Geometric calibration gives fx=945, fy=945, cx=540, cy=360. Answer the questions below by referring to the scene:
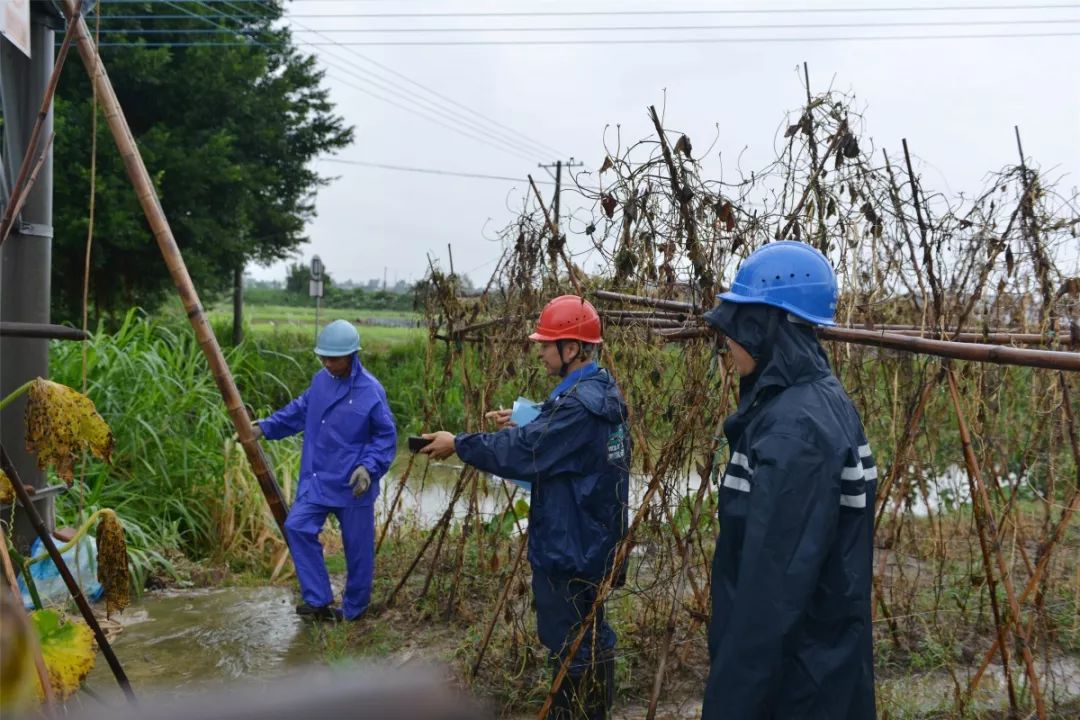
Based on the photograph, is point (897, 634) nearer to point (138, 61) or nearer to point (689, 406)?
point (689, 406)

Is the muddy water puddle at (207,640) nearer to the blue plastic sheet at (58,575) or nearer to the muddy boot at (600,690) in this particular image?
the blue plastic sheet at (58,575)

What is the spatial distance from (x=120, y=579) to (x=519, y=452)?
1672mm

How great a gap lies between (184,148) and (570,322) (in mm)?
12522

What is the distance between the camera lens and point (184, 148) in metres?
14.8

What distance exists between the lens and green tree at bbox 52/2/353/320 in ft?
44.5

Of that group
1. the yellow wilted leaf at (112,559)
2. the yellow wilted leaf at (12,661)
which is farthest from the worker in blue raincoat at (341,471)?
the yellow wilted leaf at (12,661)

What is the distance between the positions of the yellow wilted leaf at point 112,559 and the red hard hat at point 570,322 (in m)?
2.02

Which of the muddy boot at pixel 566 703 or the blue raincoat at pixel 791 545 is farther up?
the blue raincoat at pixel 791 545

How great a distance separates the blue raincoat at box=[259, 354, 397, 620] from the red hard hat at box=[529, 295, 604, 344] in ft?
6.10

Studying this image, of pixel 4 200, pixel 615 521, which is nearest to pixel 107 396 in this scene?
pixel 4 200

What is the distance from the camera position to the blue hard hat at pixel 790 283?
8.14ft

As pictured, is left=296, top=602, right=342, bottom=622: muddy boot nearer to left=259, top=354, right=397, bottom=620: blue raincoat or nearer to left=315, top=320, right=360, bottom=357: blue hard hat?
left=259, top=354, right=397, bottom=620: blue raincoat

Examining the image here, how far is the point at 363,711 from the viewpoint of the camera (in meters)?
0.66

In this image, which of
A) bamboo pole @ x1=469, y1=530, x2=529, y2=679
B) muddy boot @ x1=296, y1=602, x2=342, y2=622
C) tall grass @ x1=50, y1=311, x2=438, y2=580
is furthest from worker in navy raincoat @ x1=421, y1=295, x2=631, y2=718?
tall grass @ x1=50, y1=311, x2=438, y2=580
